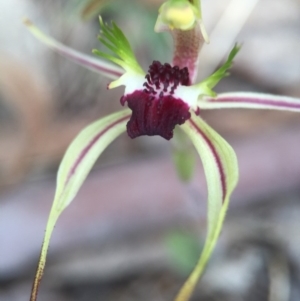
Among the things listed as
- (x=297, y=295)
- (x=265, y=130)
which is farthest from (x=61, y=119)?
(x=297, y=295)

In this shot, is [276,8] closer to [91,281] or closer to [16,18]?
[16,18]

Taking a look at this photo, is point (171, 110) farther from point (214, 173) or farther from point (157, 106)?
point (214, 173)

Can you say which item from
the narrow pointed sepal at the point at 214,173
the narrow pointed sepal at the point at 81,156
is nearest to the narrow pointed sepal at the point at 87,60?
the narrow pointed sepal at the point at 81,156

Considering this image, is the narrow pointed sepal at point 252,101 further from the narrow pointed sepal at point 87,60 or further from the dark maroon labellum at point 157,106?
the narrow pointed sepal at point 87,60

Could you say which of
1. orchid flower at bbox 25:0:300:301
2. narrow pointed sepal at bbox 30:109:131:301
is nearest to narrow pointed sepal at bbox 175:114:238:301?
orchid flower at bbox 25:0:300:301

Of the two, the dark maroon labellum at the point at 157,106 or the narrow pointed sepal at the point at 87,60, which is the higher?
the narrow pointed sepal at the point at 87,60

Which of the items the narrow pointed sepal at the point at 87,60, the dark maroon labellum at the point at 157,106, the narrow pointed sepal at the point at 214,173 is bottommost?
the narrow pointed sepal at the point at 214,173

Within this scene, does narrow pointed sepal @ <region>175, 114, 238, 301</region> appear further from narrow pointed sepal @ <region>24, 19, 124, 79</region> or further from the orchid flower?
narrow pointed sepal @ <region>24, 19, 124, 79</region>

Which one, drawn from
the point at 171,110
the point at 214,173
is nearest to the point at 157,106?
the point at 171,110
